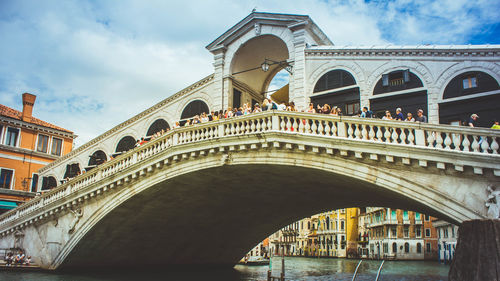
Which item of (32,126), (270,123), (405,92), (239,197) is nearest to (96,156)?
(32,126)

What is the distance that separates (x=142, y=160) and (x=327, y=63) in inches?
357

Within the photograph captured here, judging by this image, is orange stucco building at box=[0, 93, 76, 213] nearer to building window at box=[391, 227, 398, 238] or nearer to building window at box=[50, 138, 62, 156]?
building window at box=[50, 138, 62, 156]

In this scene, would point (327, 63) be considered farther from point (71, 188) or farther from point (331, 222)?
point (331, 222)

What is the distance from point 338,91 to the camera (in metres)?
17.0

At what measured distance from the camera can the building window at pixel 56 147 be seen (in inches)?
1260

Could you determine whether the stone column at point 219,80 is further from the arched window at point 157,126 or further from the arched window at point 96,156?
the arched window at point 96,156

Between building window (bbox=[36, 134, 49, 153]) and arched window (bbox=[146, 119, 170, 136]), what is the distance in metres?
12.7

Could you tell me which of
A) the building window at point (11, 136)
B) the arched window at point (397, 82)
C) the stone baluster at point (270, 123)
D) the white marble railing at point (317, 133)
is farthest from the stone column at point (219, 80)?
the building window at point (11, 136)

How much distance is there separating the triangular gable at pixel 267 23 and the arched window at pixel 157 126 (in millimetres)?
5197

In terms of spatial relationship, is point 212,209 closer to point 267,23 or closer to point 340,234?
point 267,23

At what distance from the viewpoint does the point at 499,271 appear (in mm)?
5828

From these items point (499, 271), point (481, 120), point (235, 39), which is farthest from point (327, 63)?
point (499, 271)

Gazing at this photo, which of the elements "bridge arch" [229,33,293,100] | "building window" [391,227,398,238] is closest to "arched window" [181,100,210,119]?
"bridge arch" [229,33,293,100]

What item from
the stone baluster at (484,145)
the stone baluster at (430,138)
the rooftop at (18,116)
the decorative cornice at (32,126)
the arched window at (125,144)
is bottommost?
the stone baluster at (484,145)
